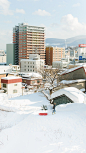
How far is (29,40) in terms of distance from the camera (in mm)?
81812

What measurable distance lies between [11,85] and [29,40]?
55.5 metres

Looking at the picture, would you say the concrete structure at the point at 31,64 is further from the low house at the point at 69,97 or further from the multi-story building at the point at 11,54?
the low house at the point at 69,97

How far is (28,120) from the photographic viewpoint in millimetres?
10609

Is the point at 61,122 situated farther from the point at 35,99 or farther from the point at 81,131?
the point at 35,99

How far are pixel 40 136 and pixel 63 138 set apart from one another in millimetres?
1168

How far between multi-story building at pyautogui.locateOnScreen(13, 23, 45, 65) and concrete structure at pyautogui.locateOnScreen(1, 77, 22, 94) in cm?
5094

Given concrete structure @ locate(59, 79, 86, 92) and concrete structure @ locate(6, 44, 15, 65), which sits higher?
concrete structure @ locate(6, 44, 15, 65)

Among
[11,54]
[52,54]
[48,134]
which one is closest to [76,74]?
[48,134]

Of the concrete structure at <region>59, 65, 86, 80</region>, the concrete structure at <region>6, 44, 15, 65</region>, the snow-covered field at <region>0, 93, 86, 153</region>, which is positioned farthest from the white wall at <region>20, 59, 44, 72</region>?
the snow-covered field at <region>0, 93, 86, 153</region>

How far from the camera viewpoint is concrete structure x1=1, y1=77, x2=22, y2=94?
96.8 feet

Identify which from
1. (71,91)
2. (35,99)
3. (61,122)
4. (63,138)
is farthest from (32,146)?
(35,99)

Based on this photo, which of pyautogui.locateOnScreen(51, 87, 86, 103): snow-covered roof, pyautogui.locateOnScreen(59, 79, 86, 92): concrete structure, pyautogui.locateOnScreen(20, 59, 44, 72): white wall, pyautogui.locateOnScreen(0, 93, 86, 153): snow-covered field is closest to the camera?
pyautogui.locateOnScreen(0, 93, 86, 153): snow-covered field

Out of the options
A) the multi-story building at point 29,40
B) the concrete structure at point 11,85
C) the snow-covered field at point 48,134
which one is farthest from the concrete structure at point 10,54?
the snow-covered field at point 48,134

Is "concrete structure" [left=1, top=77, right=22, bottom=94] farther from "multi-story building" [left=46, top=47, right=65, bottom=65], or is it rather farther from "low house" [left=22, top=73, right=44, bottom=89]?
"multi-story building" [left=46, top=47, right=65, bottom=65]
